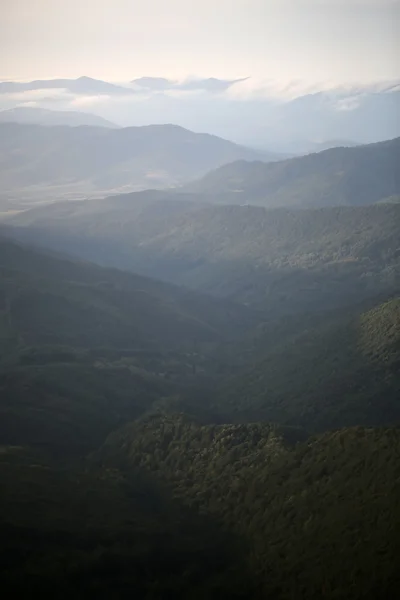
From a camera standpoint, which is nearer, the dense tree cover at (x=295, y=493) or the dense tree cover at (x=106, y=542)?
the dense tree cover at (x=295, y=493)

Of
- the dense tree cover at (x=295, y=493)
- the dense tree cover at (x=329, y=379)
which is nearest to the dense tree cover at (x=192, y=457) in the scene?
the dense tree cover at (x=295, y=493)

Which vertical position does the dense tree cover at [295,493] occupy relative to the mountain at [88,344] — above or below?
below

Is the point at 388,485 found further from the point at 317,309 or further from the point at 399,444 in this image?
the point at 317,309

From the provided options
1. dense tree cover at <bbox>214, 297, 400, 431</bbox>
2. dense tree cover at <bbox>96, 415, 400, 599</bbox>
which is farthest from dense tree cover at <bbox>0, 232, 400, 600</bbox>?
dense tree cover at <bbox>214, 297, 400, 431</bbox>

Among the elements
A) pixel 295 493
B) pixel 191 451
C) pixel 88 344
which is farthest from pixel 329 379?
pixel 88 344

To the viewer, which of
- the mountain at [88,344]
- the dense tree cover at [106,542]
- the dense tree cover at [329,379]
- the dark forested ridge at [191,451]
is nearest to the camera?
the dense tree cover at [106,542]

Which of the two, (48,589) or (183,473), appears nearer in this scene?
(48,589)

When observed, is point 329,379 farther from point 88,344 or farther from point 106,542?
point 106,542

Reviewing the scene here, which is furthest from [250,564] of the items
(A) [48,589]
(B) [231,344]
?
(B) [231,344]

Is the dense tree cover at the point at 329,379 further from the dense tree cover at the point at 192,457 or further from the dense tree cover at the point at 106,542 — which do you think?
the dense tree cover at the point at 106,542
